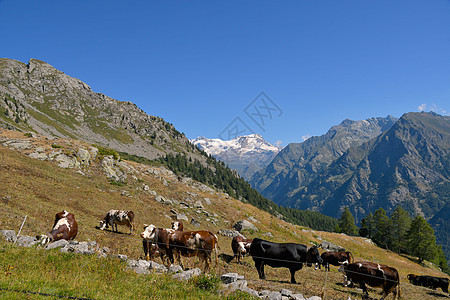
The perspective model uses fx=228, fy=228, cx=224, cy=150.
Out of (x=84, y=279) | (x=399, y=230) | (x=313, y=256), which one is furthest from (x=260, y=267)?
(x=399, y=230)

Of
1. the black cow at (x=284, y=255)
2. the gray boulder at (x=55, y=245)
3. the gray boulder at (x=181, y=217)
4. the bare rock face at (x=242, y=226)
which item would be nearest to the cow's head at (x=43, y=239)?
the gray boulder at (x=55, y=245)

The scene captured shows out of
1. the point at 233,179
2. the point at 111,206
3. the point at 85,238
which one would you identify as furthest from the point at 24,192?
the point at 233,179

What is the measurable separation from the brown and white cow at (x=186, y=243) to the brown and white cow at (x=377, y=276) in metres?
9.53

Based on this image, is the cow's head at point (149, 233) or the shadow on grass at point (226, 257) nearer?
the cow's head at point (149, 233)

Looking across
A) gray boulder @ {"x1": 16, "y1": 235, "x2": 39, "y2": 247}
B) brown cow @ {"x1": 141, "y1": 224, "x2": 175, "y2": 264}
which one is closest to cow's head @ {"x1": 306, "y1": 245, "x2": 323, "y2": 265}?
brown cow @ {"x1": 141, "y1": 224, "x2": 175, "y2": 264}

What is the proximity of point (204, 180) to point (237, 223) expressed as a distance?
146 m

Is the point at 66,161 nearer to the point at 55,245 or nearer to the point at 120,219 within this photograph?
the point at 120,219

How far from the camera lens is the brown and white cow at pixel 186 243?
1355 centimetres

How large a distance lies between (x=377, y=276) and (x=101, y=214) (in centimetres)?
2459

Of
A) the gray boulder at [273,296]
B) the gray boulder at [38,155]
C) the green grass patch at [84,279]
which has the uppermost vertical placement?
the gray boulder at [38,155]

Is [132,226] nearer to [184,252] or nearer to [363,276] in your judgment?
[184,252]

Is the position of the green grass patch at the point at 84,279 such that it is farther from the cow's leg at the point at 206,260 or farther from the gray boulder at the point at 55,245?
the cow's leg at the point at 206,260

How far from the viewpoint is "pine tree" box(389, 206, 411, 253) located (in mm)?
69938

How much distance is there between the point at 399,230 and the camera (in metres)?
71.9
